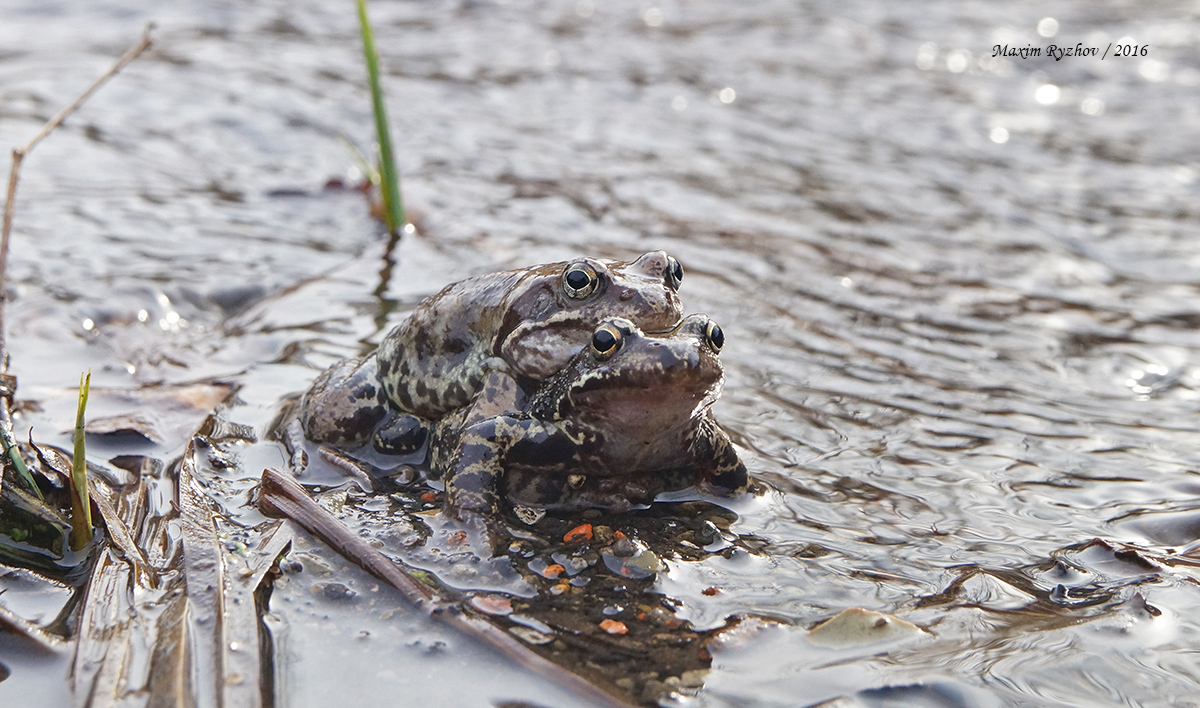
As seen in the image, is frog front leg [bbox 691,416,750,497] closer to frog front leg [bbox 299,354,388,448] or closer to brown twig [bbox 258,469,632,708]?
brown twig [bbox 258,469,632,708]

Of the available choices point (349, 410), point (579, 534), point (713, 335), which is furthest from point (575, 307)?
point (349, 410)

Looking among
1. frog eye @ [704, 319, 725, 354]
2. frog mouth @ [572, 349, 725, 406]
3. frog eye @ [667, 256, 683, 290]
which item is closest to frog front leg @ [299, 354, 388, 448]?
frog mouth @ [572, 349, 725, 406]

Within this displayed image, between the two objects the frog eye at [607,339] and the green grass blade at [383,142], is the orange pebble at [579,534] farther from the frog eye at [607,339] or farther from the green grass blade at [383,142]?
the green grass blade at [383,142]

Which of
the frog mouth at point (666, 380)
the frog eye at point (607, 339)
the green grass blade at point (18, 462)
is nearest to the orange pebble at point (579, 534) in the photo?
the frog mouth at point (666, 380)

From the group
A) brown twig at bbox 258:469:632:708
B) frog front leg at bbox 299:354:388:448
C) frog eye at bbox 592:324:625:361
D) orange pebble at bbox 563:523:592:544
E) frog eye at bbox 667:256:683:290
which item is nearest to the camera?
brown twig at bbox 258:469:632:708

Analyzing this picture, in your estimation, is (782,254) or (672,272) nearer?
(672,272)

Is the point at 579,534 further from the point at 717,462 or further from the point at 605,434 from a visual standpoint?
the point at 717,462
